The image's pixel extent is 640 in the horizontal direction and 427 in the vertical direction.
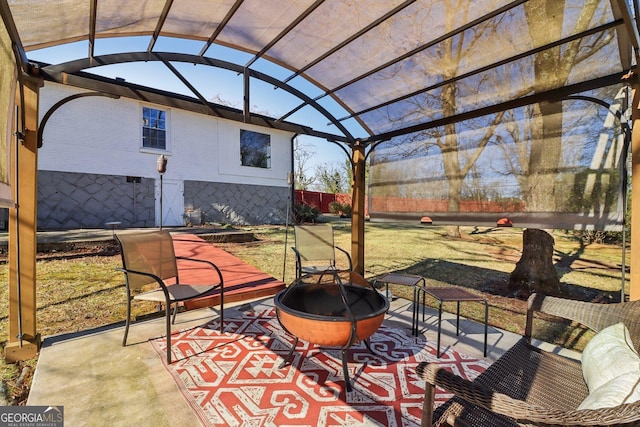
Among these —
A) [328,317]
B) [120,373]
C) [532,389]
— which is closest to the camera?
[532,389]

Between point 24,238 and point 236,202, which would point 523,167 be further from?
point 236,202

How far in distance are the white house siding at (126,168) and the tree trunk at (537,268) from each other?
1090 centimetres

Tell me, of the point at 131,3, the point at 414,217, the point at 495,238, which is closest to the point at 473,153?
the point at 414,217

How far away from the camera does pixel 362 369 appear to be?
231 centimetres

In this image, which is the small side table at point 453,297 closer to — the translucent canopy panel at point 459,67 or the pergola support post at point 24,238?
the translucent canopy panel at point 459,67

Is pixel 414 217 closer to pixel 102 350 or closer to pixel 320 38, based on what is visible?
pixel 320 38

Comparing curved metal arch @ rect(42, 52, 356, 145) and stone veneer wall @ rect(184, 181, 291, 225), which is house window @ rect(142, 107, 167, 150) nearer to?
stone veneer wall @ rect(184, 181, 291, 225)

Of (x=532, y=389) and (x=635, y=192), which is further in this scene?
(x=635, y=192)

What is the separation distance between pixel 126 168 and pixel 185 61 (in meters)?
9.08

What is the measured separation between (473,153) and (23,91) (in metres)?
4.51

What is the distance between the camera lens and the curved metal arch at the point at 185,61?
250 cm

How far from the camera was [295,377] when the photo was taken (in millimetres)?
2193

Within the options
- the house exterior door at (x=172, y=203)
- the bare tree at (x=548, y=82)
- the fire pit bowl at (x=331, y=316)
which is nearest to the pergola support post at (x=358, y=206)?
the fire pit bowl at (x=331, y=316)

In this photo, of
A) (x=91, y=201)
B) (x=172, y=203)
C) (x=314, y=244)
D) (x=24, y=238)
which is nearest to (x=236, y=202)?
(x=172, y=203)
